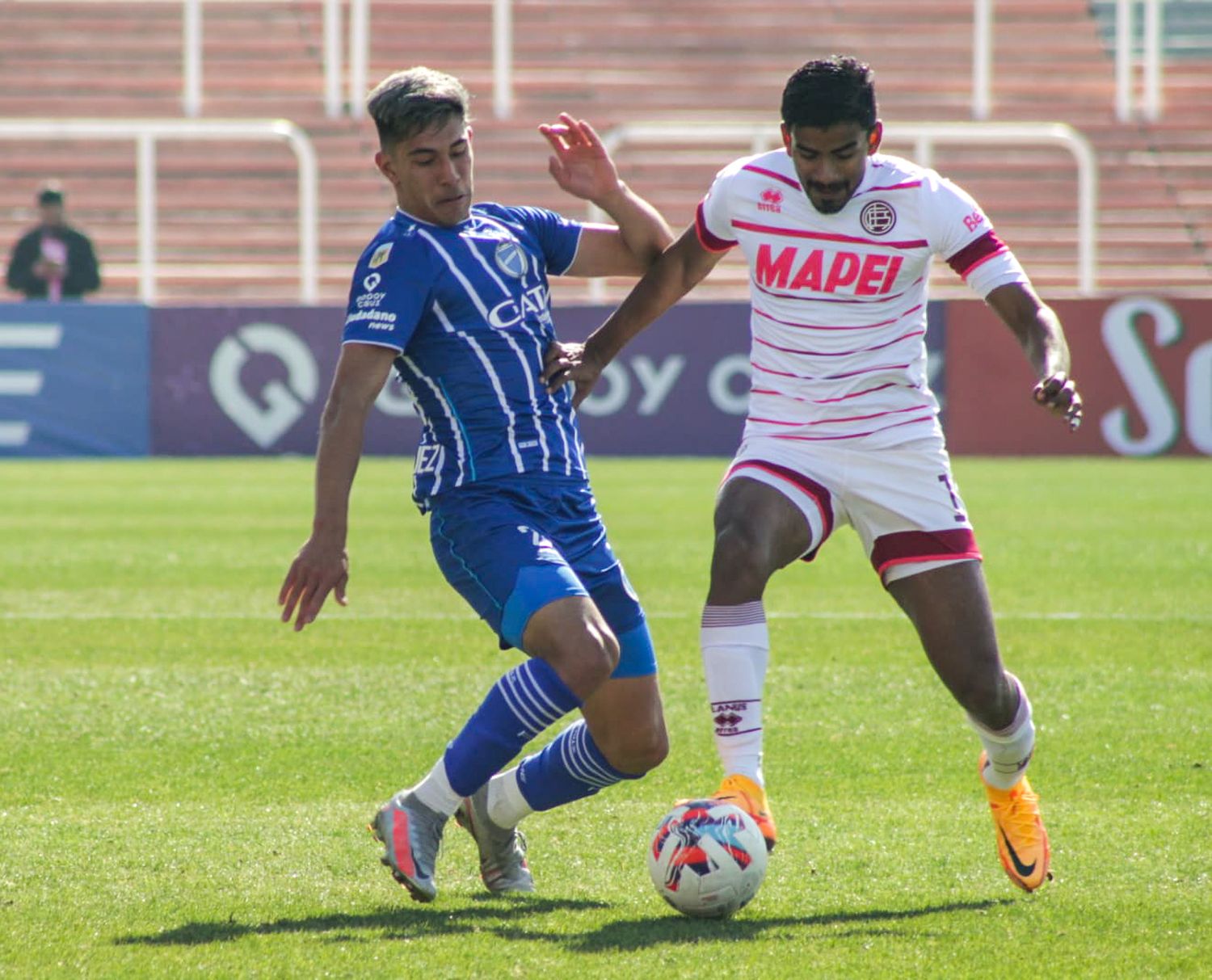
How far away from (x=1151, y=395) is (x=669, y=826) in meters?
14.4

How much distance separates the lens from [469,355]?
463cm

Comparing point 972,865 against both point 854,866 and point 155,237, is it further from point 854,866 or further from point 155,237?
point 155,237

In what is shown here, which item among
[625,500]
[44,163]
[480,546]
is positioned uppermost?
[44,163]

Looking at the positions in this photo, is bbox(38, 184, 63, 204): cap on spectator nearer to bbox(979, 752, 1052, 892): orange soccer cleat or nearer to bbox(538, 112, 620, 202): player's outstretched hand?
bbox(538, 112, 620, 202): player's outstretched hand

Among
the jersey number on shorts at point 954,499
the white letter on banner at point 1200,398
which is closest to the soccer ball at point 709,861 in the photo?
the jersey number on shorts at point 954,499

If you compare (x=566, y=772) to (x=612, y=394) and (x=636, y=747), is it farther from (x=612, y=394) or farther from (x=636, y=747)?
(x=612, y=394)

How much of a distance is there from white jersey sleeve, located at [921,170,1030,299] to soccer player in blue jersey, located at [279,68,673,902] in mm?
970

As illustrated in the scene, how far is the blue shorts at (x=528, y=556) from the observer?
14.5 ft

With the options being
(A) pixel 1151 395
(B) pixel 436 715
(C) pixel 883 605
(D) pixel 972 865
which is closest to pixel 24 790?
(B) pixel 436 715

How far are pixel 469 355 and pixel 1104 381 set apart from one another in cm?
1404

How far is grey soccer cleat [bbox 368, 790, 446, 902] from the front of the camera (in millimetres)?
4379

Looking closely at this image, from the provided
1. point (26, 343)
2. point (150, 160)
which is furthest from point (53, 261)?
point (150, 160)

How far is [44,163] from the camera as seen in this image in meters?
26.2

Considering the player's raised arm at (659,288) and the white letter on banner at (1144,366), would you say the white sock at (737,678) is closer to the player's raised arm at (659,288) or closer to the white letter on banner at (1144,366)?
the player's raised arm at (659,288)
